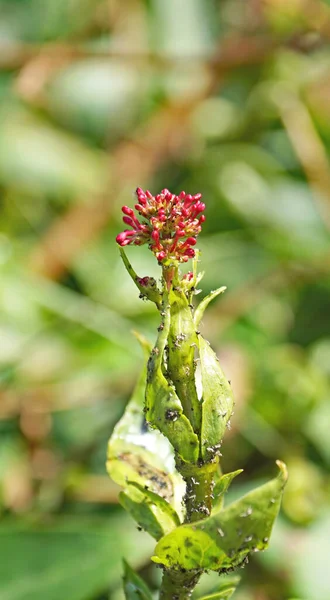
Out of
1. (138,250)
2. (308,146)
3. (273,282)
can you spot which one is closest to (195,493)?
(273,282)

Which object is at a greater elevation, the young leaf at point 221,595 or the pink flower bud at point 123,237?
the pink flower bud at point 123,237

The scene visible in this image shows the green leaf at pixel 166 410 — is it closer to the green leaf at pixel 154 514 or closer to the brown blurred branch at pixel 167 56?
the green leaf at pixel 154 514

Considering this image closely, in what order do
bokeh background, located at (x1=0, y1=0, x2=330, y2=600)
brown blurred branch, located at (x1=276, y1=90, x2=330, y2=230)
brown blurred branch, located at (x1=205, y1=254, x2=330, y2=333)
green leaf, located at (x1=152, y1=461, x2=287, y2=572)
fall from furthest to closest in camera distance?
brown blurred branch, located at (x1=276, y1=90, x2=330, y2=230) < brown blurred branch, located at (x1=205, y1=254, x2=330, y2=333) < bokeh background, located at (x1=0, y1=0, x2=330, y2=600) < green leaf, located at (x1=152, y1=461, x2=287, y2=572)

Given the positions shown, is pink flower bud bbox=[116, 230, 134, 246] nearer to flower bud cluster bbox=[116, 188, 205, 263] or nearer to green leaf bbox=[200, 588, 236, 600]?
flower bud cluster bbox=[116, 188, 205, 263]

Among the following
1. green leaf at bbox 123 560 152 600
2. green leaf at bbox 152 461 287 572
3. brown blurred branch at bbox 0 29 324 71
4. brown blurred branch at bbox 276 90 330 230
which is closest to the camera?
green leaf at bbox 152 461 287 572

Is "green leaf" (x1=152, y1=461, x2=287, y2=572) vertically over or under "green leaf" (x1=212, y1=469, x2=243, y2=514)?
under

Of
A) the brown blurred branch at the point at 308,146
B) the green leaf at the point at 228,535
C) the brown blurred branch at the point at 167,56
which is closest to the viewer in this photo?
the green leaf at the point at 228,535

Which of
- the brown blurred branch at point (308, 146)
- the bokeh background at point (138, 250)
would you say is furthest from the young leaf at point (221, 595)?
the brown blurred branch at point (308, 146)

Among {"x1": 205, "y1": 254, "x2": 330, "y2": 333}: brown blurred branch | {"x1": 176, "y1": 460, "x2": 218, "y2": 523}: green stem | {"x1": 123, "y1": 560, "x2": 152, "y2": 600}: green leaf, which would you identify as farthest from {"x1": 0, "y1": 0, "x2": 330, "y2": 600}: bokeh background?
{"x1": 176, "y1": 460, "x2": 218, "y2": 523}: green stem

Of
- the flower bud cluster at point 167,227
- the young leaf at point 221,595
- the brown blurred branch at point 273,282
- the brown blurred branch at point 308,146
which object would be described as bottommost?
the young leaf at point 221,595

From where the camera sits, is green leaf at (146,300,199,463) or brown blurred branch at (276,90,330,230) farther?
brown blurred branch at (276,90,330,230)
